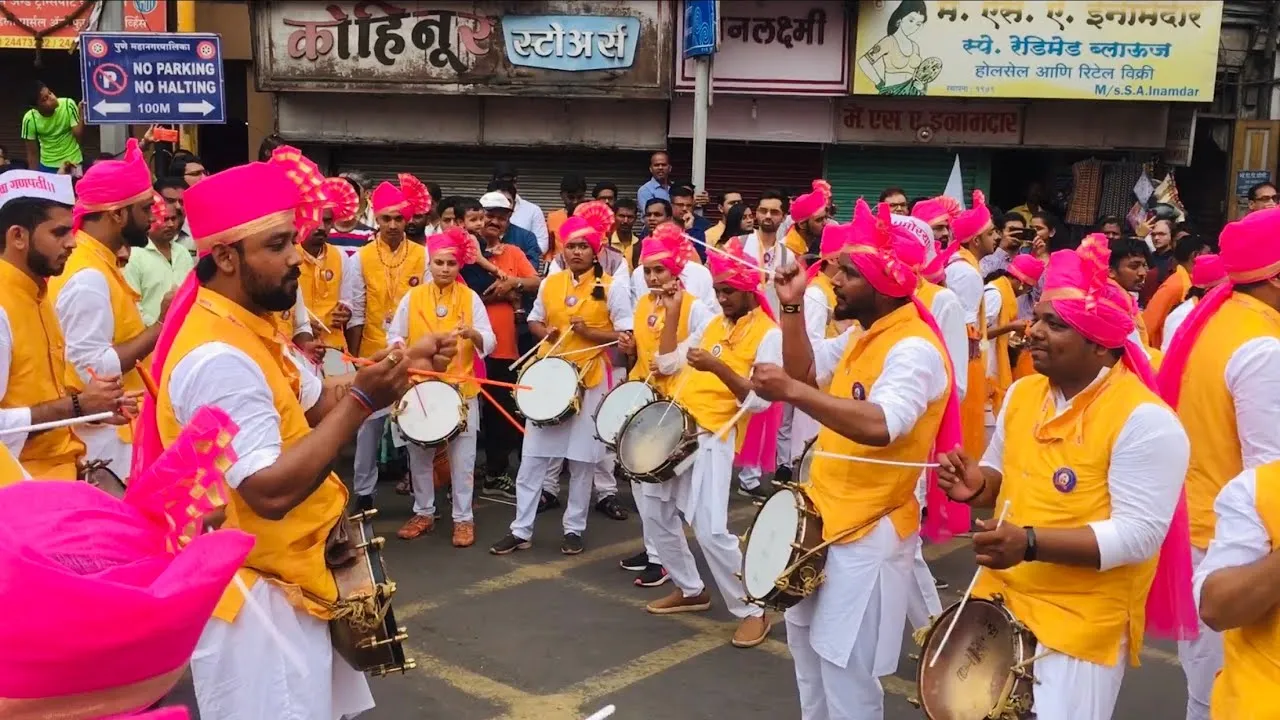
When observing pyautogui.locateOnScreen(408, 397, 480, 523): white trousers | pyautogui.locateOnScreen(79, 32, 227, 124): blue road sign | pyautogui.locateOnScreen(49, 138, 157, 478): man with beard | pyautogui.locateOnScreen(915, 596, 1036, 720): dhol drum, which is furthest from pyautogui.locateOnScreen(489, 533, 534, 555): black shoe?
pyautogui.locateOnScreen(79, 32, 227, 124): blue road sign

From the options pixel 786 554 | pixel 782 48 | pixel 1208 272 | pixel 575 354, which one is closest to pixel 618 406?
pixel 575 354

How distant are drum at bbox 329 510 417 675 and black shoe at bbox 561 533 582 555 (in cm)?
439

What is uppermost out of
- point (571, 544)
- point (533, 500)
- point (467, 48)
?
point (467, 48)

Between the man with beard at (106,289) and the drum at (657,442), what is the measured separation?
2.68m

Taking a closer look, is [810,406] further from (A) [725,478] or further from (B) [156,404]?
(A) [725,478]

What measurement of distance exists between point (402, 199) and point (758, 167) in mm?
9203

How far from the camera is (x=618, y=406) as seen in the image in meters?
7.50

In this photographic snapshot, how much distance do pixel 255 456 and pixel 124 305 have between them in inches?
131

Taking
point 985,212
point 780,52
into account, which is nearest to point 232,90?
point 780,52

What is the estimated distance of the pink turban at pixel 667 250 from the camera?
289 inches

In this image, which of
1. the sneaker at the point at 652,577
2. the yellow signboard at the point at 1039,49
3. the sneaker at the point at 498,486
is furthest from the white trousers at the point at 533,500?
the yellow signboard at the point at 1039,49

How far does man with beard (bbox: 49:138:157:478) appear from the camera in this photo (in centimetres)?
557

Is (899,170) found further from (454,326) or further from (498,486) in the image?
(454,326)

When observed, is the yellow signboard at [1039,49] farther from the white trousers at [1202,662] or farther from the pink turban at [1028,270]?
the white trousers at [1202,662]
